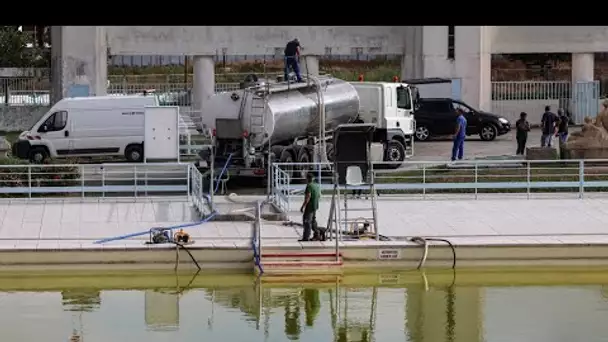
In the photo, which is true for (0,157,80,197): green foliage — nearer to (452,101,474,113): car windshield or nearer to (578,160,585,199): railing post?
(578,160,585,199): railing post

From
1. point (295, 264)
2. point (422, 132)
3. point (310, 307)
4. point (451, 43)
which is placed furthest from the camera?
point (451, 43)

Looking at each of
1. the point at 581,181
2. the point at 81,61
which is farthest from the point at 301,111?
the point at 81,61

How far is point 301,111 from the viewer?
1096 inches

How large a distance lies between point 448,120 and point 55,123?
1203 centimetres

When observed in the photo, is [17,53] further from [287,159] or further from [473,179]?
[473,179]

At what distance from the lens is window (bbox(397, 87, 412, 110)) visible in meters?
31.7

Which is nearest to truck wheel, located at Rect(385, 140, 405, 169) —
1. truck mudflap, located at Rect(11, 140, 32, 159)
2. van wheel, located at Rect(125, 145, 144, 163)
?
van wheel, located at Rect(125, 145, 144, 163)

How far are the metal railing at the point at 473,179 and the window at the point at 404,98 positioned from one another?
266 centimetres

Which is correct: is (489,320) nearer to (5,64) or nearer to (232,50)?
(232,50)

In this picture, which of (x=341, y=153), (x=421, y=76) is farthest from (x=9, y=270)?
(x=421, y=76)

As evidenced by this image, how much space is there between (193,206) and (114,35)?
16594 millimetres

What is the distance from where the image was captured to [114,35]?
3969cm

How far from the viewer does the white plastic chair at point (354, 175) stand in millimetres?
21391

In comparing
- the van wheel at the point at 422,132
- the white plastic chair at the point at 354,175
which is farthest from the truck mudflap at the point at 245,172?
the van wheel at the point at 422,132
